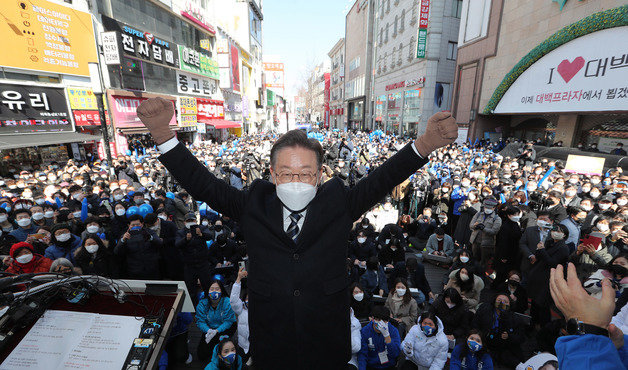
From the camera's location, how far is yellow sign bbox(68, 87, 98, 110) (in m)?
12.5

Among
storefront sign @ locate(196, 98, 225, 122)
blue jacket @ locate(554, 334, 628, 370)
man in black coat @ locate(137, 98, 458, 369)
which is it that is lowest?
blue jacket @ locate(554, 334, 628, 370)

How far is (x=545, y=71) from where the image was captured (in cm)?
1478

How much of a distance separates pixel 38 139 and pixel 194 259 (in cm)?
1051

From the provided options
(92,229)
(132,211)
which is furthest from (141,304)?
(132,211)

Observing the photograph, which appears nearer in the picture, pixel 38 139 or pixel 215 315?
pixel 215 315

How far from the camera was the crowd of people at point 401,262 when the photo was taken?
377 centimetres

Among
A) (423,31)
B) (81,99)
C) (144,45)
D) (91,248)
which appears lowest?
(91,248)

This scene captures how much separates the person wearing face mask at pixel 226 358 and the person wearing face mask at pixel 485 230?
5.38 m

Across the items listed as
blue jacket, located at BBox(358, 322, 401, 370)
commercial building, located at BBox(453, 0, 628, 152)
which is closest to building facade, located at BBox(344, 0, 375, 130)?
commercial building, located at BBox(453, 0, 628, 152)

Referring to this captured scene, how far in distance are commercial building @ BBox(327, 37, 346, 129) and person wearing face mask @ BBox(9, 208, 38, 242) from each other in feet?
187

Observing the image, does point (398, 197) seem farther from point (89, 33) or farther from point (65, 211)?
point (89, 33)

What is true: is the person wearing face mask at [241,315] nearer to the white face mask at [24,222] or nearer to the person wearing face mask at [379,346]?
the person wearing face mask at [379,346]

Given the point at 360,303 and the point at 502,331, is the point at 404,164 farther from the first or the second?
the point at 502,331

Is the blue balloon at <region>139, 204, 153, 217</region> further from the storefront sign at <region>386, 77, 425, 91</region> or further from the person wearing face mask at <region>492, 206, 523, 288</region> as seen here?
the storefront sign at <region>386, 77, 425, 91</region>
